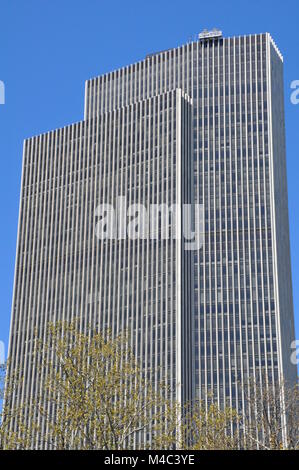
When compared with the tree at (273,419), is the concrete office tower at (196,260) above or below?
above

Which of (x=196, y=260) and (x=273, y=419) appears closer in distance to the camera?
(x=273, y=419)

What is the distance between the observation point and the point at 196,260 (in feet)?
598

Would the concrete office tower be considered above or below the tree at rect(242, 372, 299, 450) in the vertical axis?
above

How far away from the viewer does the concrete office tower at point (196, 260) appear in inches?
6801

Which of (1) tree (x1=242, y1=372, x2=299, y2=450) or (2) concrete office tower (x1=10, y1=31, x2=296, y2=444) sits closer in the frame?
(1) tree (x1=242, y1=372, x2=299, y2=450)

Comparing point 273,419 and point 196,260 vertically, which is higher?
point 196,260

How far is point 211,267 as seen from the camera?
597 ft

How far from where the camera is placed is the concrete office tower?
172750 millimetres

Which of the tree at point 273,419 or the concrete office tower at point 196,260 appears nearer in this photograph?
the tree at point 273,419

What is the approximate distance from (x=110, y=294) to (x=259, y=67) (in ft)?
211
